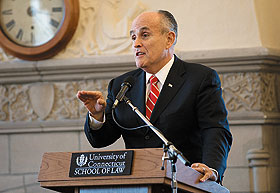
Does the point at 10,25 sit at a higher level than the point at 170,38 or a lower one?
higher


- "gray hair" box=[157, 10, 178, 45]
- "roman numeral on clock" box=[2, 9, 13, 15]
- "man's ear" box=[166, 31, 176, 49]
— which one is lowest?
"man's ear" box=[166, 31, 176, 49]

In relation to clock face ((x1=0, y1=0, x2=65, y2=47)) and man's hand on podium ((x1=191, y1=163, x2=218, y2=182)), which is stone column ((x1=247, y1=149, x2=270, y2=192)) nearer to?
clock face ((x1=0, y1=0, x2=65, y2=47))

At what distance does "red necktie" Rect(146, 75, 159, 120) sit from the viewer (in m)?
3.23

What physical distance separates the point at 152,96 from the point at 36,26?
8.64 feet

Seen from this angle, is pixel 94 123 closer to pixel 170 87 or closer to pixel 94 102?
pixel 94 102

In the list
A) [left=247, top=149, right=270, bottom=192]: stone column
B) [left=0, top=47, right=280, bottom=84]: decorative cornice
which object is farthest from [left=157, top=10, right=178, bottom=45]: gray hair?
[left=247, top=149, right=270, bottom=192]: stone column

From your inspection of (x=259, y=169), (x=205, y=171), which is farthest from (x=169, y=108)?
(x=259, y=169)

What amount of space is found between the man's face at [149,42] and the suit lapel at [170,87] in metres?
0.09

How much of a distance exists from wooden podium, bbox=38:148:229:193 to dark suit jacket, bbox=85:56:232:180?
0.43 metres

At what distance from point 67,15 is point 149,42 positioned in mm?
2330

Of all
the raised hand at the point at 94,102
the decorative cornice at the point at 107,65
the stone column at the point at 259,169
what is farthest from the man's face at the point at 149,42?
the stone column at the point at 259,169

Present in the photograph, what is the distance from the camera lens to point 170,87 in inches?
128

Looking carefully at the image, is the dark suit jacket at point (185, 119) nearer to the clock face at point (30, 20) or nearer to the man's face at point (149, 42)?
the man's face at point (149, 42)

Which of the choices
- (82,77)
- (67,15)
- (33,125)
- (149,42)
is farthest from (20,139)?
(149,42)
